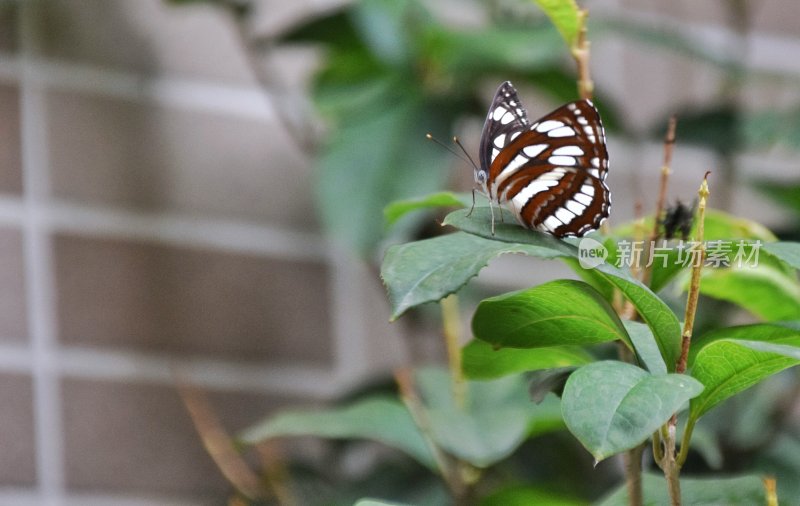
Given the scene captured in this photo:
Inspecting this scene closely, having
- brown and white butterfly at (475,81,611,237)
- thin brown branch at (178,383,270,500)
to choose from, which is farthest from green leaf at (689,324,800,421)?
thin brown branch at (178,383,270,500)

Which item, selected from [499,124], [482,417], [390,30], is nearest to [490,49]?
[390,30]

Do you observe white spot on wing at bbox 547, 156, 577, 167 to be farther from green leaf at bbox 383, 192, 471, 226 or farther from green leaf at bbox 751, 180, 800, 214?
green leaf at bbox 751, 180, 800, 214

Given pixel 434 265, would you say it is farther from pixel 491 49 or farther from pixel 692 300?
pixel 491 49

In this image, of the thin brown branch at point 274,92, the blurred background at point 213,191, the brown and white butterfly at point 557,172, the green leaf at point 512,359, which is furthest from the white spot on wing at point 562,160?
the thin brown branch at point 274,92

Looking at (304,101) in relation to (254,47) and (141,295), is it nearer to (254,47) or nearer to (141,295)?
(254,47)

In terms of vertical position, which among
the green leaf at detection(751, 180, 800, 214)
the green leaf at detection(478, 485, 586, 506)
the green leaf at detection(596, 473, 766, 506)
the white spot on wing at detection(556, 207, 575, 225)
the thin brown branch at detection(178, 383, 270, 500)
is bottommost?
the thin brown branch at detection(178, 383, 270, 500)

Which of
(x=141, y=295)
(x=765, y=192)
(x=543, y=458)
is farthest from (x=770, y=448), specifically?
(x=141, y=295)
